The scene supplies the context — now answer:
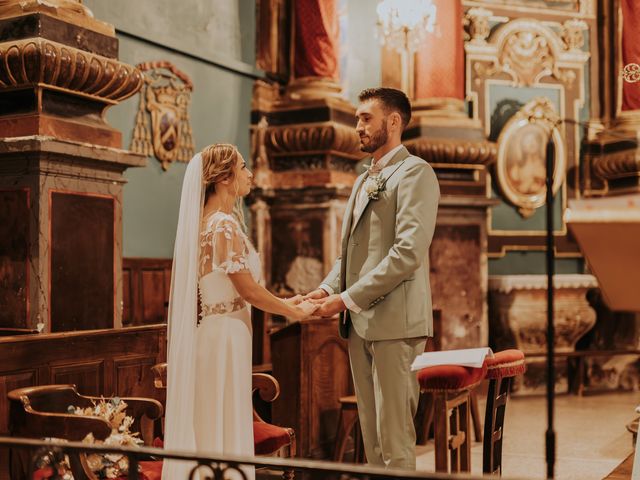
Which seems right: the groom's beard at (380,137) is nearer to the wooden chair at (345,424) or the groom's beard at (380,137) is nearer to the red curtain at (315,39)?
the wooden chair at (345,424)

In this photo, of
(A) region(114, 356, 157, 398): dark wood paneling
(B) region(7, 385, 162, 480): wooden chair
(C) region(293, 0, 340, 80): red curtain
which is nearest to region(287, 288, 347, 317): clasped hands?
(B) region(7, 385, 162, 480): wooden chair

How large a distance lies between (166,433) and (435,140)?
5.11 metres

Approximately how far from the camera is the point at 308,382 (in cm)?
506

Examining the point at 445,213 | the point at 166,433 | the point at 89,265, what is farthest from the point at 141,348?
the point at 445,213

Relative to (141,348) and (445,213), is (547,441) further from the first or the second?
(445,213)

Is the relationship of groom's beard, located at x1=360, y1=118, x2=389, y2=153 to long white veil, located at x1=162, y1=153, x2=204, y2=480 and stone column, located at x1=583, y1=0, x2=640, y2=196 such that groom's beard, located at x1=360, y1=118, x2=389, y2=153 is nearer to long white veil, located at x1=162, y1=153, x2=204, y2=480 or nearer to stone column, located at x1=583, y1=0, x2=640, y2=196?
long white veil, located at x1=162, y1=153, x2=204, y2=480

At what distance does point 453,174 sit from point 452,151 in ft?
1.02

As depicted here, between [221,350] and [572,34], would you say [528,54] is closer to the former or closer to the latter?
[572,34]

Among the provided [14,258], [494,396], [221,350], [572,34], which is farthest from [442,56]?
[221,350]

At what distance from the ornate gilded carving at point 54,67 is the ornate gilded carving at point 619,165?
602 centimetres

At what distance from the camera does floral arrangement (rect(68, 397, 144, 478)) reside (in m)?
3.07

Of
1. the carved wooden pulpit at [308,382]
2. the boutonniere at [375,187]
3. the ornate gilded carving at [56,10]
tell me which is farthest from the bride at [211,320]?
the carved wooden pulpit at [308,382]

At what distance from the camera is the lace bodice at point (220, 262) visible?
326cm

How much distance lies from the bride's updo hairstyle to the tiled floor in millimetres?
2536
